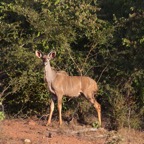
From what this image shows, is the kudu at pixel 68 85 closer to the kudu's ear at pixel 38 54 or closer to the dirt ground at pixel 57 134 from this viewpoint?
the kudu's ear at pixel 38 54

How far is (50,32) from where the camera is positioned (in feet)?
37.3

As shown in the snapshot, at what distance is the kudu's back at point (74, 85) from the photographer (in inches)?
433

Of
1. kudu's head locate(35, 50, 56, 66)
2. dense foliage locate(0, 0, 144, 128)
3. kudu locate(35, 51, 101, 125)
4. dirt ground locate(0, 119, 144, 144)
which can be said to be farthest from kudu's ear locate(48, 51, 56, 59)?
dirt ground locate(0, 119, 144, 144)

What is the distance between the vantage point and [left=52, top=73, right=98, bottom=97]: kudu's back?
11000 mm

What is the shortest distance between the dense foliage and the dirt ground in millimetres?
747

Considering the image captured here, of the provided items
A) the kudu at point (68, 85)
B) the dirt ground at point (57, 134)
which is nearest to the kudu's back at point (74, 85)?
the kudu at point (68, 85)

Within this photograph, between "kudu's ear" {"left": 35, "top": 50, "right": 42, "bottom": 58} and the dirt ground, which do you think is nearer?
the dirt ground

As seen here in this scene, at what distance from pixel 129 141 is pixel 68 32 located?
3.32 metres

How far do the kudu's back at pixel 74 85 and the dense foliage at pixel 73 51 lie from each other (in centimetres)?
53

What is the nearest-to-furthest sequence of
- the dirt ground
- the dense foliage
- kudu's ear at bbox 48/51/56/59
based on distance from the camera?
1. the dirt ground
2. kudu's ear at bbox 48/51/56/59
3. the dense foliage

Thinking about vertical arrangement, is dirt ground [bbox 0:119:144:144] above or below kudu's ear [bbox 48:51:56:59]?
below

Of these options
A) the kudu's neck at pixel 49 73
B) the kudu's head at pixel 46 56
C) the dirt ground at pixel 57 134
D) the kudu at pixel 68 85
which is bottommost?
→ the dirt ground at pixel 57 134

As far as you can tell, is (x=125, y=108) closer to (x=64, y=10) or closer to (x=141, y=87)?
(x=141, y=87)

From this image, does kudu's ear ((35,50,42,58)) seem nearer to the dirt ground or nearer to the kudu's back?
the kudu's back
